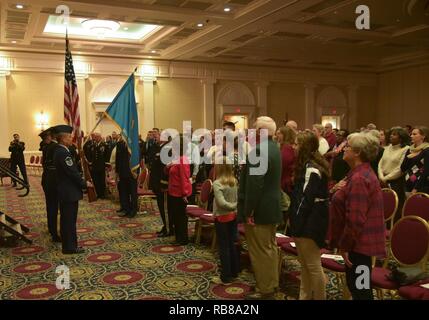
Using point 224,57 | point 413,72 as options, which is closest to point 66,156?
point 224,57

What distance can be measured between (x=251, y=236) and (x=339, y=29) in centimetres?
997

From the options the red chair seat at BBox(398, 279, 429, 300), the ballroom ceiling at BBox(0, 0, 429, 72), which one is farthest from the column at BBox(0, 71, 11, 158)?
the red chair seat at BBox(398, 279, 429, 300)

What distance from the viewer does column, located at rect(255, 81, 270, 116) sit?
17172 mm

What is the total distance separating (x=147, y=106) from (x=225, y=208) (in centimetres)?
1213

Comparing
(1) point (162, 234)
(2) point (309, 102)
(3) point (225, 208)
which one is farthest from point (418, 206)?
(2) point (309, 102)

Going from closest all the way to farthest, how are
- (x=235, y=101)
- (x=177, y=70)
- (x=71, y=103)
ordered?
1. (x=71, y=103)
2. (x=177, y=70)
3. (x=235, y=101)

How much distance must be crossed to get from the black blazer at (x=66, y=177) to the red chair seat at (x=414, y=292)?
3841 mm

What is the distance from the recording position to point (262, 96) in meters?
17.2

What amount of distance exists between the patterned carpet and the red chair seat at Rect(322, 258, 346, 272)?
0.56 metres

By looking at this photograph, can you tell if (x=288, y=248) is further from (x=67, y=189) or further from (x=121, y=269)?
(x=67, y=189)

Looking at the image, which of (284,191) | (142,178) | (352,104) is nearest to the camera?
(284,191)

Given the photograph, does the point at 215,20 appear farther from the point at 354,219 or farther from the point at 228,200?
the point at 354,219

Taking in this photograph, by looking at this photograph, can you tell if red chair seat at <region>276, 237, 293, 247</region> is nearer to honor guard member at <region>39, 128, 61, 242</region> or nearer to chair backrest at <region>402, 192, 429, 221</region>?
chair backrest at <region>402, 192, 429, 221</region>
